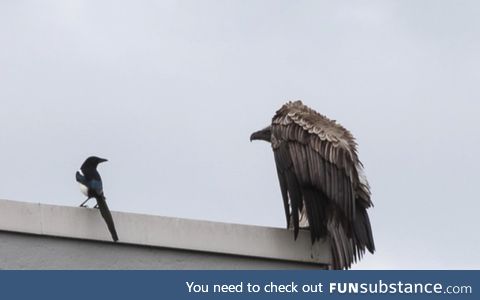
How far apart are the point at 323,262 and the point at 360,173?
43.8 inches

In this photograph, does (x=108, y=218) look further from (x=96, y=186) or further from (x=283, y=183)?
(x=283, y=183)

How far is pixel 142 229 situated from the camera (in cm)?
1319

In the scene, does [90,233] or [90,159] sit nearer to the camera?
[90,233]

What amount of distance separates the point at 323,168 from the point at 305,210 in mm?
567

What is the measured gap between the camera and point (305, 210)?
14.6 m

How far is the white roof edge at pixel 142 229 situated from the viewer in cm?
1295

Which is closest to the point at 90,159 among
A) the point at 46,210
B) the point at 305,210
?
the point at 46,210

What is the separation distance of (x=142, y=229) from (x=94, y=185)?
83 centimetres

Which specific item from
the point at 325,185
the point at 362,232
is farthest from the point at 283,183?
the point at 362,232

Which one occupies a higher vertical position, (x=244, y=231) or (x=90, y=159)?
(x=90, y=159)

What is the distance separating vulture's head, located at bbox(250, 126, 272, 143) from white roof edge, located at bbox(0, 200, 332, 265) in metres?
2.51

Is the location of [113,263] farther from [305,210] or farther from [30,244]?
[305,210]

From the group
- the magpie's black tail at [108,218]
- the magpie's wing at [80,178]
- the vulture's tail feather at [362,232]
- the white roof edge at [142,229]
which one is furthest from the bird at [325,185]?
the magpie's wing at [80,178]

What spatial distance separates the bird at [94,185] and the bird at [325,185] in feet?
6.67
